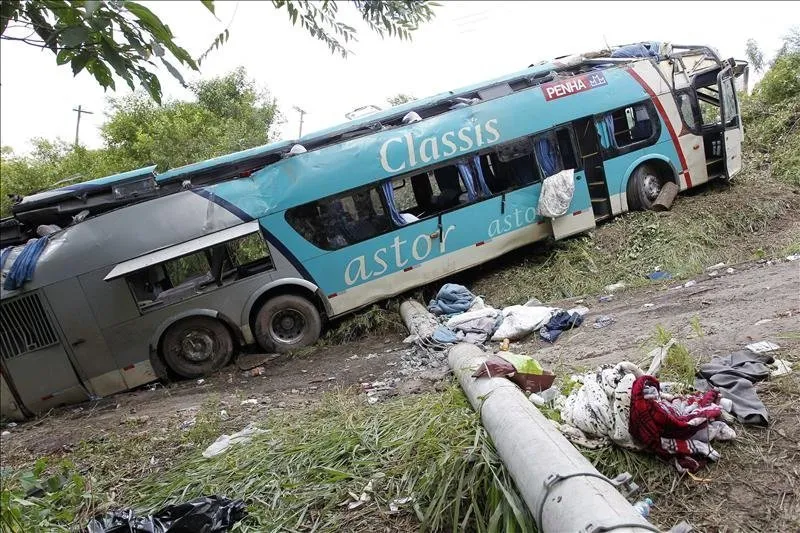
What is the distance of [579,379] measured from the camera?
3.45 m

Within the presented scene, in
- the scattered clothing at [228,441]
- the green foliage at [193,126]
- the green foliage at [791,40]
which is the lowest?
the scattered clothing at [228,441]

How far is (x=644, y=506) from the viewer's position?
2.30 meters

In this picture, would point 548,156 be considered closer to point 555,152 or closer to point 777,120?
point 555,152

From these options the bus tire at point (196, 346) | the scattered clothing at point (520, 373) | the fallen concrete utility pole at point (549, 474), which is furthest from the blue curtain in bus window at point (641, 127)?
the bus tire at point (196, 346)

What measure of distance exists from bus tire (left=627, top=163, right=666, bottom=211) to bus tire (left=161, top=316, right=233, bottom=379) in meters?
6.72

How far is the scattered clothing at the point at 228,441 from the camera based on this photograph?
3922mm

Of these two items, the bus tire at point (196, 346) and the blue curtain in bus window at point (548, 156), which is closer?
the bus tire at point (196, 346)

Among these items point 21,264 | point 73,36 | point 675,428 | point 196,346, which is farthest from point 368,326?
point 73,36

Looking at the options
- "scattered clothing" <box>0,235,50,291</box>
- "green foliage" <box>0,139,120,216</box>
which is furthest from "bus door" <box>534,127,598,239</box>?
"green foliage" <box>0,139,120,216</box>

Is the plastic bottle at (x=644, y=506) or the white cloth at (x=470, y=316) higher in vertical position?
the plastic bottle at (x=644, y=506)

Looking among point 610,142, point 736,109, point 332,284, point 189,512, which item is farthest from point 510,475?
point 736,109

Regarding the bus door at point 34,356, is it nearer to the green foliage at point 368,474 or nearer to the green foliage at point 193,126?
the green foliage at point 368,474

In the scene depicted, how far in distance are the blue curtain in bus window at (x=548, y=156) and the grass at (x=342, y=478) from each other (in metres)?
5.19

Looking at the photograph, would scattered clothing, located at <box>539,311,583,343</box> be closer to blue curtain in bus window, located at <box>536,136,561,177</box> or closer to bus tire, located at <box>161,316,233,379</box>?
blue curtain in bus window, located at <box>536,136,561,177</box>
